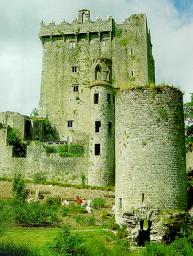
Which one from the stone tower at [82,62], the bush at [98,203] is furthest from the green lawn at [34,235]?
the stone tower at [82,62]

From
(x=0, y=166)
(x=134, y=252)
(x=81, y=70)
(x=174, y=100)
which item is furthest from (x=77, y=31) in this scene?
(x=134, y=252)

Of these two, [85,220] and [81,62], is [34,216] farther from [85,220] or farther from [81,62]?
[81,62]

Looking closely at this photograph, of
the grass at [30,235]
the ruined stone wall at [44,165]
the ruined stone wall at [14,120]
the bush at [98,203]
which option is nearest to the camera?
the grass at [30,235]

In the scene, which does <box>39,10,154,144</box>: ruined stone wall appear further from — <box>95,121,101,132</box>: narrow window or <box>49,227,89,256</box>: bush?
<box>49,227,89,256</box>: bush

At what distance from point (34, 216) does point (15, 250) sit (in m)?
10.2

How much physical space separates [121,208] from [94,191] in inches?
538

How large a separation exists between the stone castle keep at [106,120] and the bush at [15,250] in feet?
21.0

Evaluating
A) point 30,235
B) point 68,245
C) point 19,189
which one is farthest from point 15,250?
point 19,189

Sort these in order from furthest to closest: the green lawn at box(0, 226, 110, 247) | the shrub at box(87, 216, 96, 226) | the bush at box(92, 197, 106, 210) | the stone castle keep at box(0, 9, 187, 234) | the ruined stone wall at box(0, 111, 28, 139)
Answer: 1. the ruined stone wall at box(0, 111, 28, 139)
2. the bush at box(92, 197, 106, 210)
3. the shrub at box(87, 216, 96, 226)
4. the stone castle keep at box(0, 9, 187, 234)
5. the green lawn at box(0, 226, 110, 247)

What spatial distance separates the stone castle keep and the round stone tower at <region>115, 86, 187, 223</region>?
0.05 metres

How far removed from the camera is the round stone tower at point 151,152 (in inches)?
1035

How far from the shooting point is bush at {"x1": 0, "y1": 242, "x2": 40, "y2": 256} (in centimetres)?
2073

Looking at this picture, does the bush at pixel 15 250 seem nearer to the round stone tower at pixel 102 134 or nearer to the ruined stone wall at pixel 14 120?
the round stone tower at pixel 102 134

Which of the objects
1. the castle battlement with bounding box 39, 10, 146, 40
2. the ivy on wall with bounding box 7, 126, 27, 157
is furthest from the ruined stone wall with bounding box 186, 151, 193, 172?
the castle battlement with bounding box 39, 10, 146, 40
